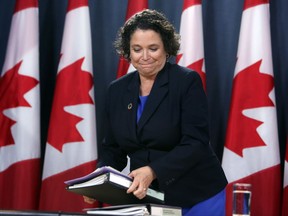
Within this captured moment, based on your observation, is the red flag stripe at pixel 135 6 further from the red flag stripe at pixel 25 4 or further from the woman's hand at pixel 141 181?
the woman's hand at pixel 141 181

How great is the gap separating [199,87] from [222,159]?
136 cm

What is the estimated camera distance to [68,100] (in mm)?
3824

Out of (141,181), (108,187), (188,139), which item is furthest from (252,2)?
(108,187)

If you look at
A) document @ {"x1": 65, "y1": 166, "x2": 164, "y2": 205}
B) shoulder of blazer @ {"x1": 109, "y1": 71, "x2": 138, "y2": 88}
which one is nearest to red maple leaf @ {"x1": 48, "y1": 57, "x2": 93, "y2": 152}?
shoulder of blazer @ {"x1": 109, "y1": 71, "x2": 138, "y2": 88}

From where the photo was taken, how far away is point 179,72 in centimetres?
250

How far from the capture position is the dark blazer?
2.33 metres

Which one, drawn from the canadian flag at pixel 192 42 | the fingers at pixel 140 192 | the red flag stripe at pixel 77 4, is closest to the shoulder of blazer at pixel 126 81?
the fingers at pixel 140 192

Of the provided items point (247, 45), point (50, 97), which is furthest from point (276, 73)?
point (50, 97)

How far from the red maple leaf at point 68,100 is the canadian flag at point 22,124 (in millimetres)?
113

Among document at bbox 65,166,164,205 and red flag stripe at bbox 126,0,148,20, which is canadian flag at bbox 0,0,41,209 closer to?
red flag stripe at bbox 126,0,148,20

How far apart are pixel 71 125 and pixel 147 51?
4.79ft

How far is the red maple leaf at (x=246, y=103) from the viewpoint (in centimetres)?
358

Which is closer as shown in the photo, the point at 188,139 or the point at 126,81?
the point at 188,139

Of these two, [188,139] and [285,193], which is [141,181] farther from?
[285,193]
